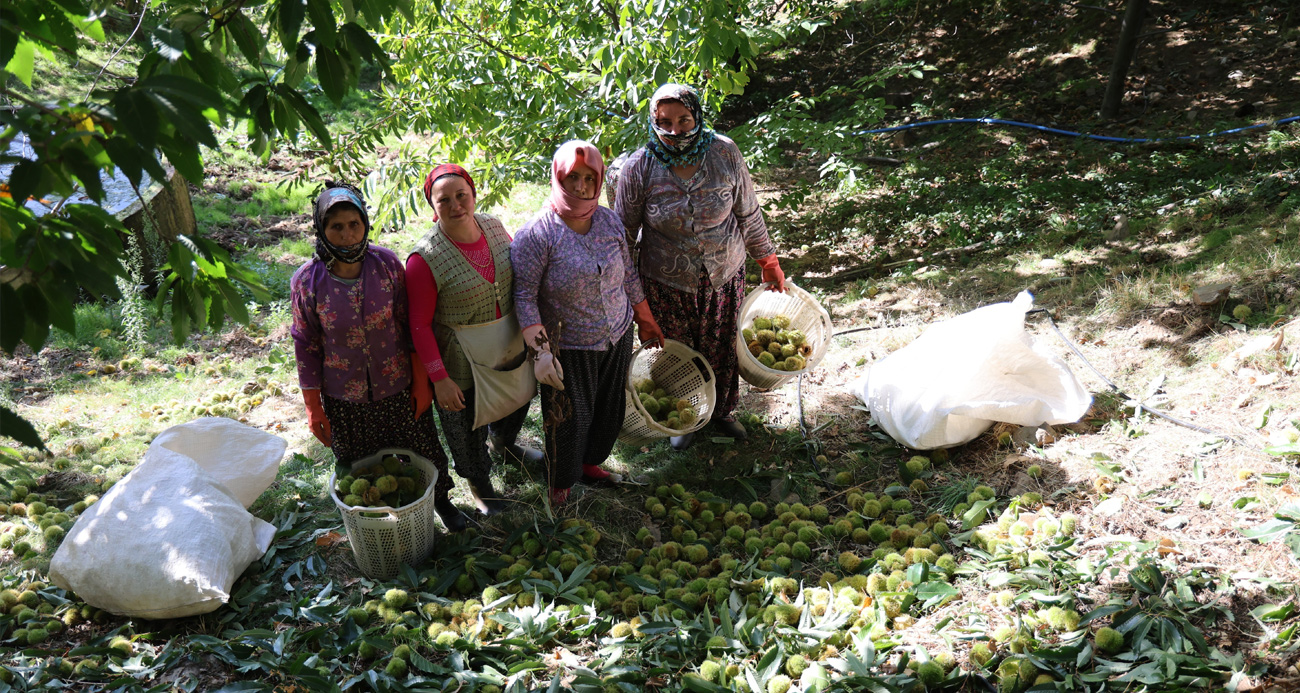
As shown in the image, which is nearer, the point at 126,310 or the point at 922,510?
the point at 922,510

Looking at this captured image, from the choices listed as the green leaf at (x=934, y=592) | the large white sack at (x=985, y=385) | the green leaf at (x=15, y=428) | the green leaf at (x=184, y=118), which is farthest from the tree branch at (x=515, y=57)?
the green leaf at (x=15, y=428)

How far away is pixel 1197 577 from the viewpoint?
2.55 m

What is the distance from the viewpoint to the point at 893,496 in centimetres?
354

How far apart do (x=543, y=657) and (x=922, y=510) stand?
Answer: 1719 mm

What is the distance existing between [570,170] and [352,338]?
100 centimetres

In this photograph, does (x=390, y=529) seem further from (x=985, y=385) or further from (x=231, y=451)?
(x=985, y=385)

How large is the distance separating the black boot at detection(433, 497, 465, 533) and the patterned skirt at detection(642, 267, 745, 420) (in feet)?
4.12

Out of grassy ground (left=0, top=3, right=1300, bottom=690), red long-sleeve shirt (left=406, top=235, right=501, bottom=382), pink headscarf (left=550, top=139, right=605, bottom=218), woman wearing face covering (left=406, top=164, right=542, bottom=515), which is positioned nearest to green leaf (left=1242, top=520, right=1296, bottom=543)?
grassy ground (left=0, top=3, right=1300, bottom=690)

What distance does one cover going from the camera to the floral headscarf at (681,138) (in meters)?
3.25

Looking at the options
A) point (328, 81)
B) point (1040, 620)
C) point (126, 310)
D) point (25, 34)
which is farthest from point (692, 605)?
point (126, 310)

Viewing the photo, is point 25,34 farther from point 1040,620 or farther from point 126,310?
point 126,310

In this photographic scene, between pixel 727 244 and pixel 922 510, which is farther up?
pixel 727 244

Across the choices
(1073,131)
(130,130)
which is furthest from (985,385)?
(1073,131)

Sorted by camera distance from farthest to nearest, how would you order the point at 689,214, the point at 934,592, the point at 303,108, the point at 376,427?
the point at 689,214
the point at 376,427
the point at 934,592
the point at 303,108
